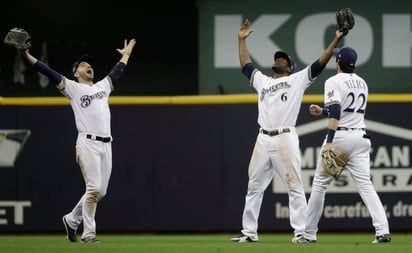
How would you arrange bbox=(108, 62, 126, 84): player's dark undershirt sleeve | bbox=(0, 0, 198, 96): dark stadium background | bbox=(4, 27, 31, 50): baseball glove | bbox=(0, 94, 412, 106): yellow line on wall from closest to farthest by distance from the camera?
bbox=(4, 27, 31, 50): baseball glove → bbox=(108, 62, 126, 84): player's dark undershirt sleeve → bbox=(0, 94, 412, 106): yellow line on wall → bbox=(0, 0, 198, 96): dark stadium background

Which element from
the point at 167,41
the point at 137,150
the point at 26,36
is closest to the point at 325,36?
the point at 167,41

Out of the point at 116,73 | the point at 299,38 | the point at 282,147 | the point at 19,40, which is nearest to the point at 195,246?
the point at 282,147

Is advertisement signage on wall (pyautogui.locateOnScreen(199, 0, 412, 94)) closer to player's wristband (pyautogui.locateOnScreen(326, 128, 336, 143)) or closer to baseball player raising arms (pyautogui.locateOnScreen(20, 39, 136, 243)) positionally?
baseball player raising arms (pyautogui.locateOnScreen(20, 39, 136, 243))

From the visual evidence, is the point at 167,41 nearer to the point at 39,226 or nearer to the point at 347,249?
the point at 39,226

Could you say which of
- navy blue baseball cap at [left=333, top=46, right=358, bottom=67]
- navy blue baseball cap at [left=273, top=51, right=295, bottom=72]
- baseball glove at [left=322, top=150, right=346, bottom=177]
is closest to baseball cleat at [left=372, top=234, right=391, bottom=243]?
baseball glove at [left=322, top=150, right=346, bottom=177]

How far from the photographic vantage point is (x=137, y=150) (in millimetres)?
13180

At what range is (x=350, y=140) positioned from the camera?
1016cm

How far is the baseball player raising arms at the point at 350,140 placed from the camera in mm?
10031

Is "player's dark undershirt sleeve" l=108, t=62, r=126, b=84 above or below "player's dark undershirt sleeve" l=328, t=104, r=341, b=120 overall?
above

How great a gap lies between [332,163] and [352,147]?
0.31m

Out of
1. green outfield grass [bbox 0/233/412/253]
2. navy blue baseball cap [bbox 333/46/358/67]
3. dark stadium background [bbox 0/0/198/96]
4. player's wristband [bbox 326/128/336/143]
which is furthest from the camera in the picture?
dark stadium background [bbox 0/0/198/96]

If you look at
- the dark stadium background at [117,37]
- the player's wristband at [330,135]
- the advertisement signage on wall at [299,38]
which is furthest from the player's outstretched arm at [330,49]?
the dark stadium background at [117,37]

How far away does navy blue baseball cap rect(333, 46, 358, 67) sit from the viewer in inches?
398

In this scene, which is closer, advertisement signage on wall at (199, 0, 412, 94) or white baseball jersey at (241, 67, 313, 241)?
white baseball jersey at (241, 67, 313, 241)
